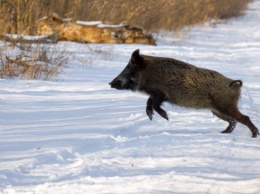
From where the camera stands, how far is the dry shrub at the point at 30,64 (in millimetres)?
11192

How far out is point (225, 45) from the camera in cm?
2395

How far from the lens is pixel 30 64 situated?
11.6 meters

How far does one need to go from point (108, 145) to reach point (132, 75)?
1804mm

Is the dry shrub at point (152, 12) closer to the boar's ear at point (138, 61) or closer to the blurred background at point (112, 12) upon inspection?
the blurred background at point (112, 12)

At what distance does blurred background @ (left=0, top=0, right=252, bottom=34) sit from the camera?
47.2ft

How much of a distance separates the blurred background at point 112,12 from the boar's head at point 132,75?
502cm

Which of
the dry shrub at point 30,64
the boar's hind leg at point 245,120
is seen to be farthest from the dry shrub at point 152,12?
the boar's hind leg at point 245,120

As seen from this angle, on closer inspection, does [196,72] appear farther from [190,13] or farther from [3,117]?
[190,13]

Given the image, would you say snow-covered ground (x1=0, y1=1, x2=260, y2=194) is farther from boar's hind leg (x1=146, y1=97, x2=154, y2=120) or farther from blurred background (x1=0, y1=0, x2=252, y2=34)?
blurred background (x1=0, y1=0, x2=252, y2=34)

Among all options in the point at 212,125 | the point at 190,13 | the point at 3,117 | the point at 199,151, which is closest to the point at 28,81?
the point at 3,117

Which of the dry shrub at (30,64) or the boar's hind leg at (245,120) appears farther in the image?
the dry shrub at (30,64)

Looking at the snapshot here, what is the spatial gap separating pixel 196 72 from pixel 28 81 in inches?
165

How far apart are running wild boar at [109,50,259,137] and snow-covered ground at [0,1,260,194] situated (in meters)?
0.31

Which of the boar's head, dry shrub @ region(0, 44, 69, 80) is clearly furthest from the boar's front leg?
dry shrub @ region(0, 44, 69, 80)
